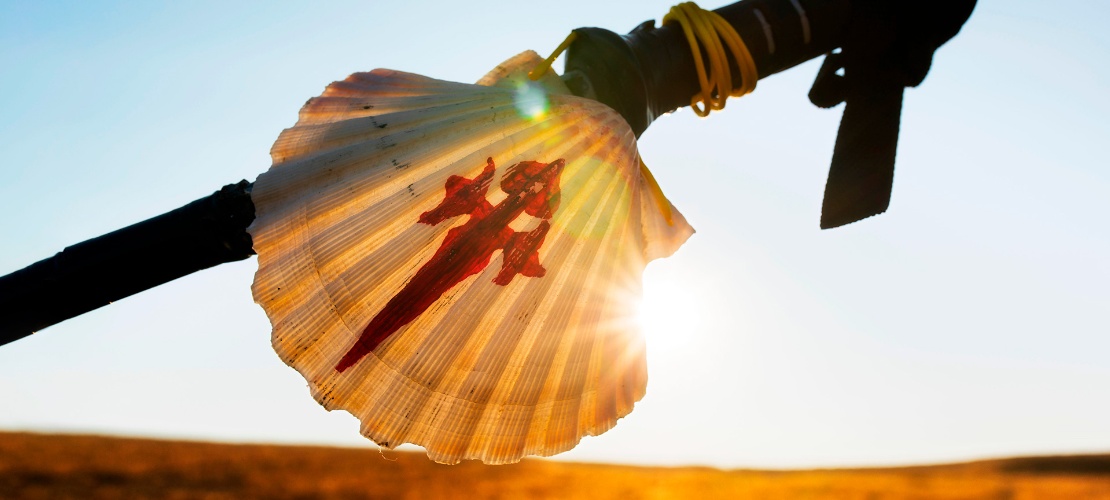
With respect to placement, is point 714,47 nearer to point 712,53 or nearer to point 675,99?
point 712,53

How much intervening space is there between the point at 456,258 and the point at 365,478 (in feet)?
46.6

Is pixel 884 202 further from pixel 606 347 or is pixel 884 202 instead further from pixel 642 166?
pixel 606 347

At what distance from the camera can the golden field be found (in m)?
12.9

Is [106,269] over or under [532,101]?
under

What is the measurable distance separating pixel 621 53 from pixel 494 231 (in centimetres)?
40

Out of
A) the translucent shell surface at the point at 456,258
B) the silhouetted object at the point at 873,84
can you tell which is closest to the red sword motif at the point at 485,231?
the translucent shell surface at the point at 456,258

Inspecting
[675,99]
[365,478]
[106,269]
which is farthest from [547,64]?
[365,478]

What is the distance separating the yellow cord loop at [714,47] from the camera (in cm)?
135

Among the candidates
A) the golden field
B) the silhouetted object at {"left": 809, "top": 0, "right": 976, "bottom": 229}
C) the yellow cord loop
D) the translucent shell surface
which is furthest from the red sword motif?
the golden field

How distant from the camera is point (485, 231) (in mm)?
1416

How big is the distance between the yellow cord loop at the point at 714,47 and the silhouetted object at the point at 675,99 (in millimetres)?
20

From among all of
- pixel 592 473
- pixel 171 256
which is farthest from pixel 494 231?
pixel 592 473

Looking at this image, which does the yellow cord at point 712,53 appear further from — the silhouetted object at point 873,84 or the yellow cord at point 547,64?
the silhouetted object at point 873,84

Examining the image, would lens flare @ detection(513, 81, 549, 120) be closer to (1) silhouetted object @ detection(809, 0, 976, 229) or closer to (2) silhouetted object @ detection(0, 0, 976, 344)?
(2) silhouetted object @ detection(0, 0, 976, 344)
